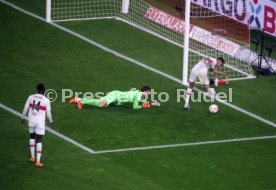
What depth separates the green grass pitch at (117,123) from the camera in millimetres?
27062

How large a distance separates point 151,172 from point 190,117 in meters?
4.84

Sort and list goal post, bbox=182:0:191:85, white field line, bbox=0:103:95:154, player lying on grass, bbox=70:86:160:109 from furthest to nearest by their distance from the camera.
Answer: goal post, bbox=182:0:191:85, player lying on grass, bbox=70:86:160:109, white field line, bbox=0:103:95:154

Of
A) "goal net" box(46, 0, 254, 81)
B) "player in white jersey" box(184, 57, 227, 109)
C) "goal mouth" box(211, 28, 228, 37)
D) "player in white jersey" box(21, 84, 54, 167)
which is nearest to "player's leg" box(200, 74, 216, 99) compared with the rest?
"player in white jersey" box(184, 57, 227, 109)

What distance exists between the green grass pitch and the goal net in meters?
0.63

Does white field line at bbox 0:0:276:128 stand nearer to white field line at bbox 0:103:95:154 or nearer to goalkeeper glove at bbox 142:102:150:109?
goalkeeper glove at bbox 142:102:150:109

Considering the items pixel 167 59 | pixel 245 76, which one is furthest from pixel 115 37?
pixel 245 76

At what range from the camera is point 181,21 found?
39.1m

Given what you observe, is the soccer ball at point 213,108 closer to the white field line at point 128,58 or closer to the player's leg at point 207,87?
the white field line at point 128,58

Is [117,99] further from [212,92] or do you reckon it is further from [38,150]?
[38,150]

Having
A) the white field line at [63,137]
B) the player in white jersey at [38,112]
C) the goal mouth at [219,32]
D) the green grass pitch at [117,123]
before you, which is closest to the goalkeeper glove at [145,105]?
the green grass pitch at [117,123]

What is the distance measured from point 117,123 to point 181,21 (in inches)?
360

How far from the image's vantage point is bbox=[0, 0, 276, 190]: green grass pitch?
88.8ft

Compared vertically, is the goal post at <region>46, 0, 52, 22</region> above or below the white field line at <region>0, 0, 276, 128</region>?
above

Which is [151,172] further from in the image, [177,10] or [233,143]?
[177,10]
